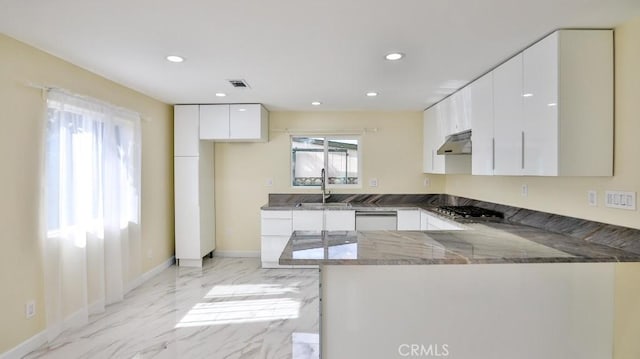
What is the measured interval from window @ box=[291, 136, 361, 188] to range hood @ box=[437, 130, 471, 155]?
4.82 feet

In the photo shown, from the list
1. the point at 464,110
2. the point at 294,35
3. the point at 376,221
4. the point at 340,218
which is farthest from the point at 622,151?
the point at 340,218

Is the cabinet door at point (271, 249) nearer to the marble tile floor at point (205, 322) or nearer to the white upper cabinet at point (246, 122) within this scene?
the marble tile floor at point (205, 322)

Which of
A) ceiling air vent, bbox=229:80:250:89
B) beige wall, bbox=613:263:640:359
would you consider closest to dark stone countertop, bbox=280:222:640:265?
beige wall, bbox=613:263:640:359

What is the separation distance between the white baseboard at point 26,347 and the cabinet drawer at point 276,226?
8.27 feet

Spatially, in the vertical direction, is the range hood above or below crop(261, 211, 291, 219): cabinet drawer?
above

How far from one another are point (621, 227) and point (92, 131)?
412cm

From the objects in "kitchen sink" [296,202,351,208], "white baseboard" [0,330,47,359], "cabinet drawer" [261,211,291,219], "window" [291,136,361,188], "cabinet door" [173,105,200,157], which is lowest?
"white baseboard" [0,330,47,359]

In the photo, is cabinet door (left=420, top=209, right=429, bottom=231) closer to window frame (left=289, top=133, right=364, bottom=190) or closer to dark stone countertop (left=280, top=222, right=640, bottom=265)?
window frame (left=289, top=133, right=364, bottom=190)

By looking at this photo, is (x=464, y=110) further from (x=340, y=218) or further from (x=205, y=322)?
(x=205, y=322)

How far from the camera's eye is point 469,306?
1.90 metres

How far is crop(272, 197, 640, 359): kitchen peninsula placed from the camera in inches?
73.7

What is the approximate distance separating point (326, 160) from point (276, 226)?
51.8 inches

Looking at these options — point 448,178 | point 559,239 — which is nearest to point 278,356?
point 559,239

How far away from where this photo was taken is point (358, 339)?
188 centimetres
